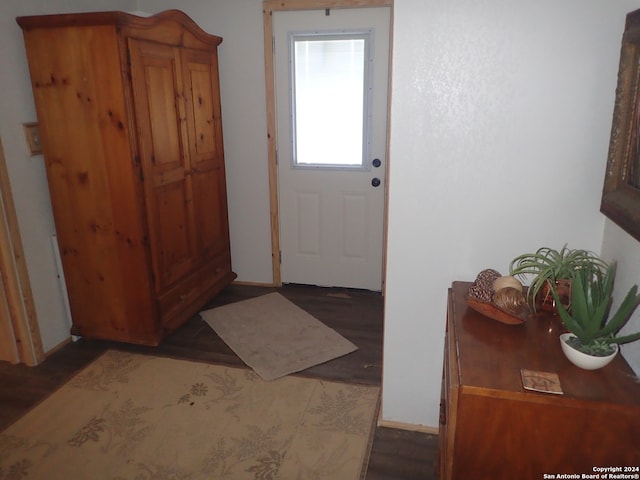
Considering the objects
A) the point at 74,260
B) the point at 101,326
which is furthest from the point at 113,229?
the point at 101,326

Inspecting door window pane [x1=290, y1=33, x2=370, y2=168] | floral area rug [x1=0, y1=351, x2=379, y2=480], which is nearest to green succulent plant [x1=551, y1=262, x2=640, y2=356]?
floral area rug [x1=0, y1=351, x2=379, y2=480]

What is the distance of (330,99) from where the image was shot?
331 cm

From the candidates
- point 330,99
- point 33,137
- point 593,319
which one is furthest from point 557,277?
point 33,137

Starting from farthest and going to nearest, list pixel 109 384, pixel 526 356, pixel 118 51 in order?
pixel 109 384 < pixel 118 51 < pixel 526 356

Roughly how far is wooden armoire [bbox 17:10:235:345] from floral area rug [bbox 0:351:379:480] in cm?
41

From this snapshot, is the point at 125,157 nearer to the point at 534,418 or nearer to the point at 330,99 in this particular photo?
the point at 330,99

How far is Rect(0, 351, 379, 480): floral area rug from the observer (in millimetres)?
1928

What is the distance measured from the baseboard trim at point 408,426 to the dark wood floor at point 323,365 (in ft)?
0.05

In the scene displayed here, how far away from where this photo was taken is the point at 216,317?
126 inches

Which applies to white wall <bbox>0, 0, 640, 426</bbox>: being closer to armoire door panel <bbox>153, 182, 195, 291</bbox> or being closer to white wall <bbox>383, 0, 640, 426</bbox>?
white wall <bbox>383, 0, 640, 426</bbox>

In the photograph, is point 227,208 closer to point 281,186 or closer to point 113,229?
point 281,186

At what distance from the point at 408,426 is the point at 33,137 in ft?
7.87

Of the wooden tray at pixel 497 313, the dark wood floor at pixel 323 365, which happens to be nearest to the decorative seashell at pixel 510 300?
the wooden tray at pixel 497 313

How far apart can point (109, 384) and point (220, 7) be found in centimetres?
251
